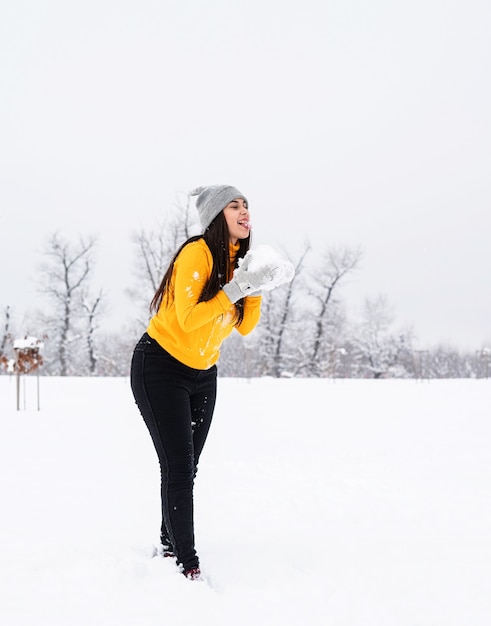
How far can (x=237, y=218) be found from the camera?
100 inches

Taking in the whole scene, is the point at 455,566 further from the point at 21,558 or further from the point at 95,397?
the point at 95,397

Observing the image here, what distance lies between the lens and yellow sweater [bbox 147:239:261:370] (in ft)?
7.47

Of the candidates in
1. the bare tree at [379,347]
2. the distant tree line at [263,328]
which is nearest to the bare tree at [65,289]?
the distant tree line at [263,328]

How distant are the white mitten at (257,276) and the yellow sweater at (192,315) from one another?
0.18ft

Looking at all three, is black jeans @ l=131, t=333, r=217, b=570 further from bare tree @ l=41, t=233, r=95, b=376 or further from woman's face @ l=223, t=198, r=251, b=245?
bare tree @ l=41, t=233, r=95, b=376

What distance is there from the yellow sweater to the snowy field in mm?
958

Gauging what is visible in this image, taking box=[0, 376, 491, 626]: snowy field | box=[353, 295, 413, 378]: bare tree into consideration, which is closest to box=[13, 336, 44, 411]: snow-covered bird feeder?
box=[0, 376, 491, 626]: snowy field

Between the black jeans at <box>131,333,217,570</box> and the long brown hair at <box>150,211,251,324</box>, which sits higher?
the long brown hair at <box>150,211,251,324</box>

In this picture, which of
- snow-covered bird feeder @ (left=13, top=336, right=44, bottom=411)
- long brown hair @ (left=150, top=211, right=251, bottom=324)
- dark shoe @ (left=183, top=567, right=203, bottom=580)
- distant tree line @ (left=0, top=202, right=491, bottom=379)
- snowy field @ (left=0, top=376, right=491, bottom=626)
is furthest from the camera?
distant tree line @ (left=0, top=202, right=491, bottom=379)

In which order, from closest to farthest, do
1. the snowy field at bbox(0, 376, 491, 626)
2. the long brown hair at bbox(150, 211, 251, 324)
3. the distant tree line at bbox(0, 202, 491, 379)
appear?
the snowy field at bbox(0, 376, 491, 626)
the long brown hair at bbox(150, 211, 251, 324)
the distant tree line at bbox(0, 202, 491, 379)

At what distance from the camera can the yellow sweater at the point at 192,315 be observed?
7.47 ft

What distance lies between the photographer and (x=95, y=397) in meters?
11.4

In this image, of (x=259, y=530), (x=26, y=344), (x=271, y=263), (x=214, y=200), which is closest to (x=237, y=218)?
(x=214, y=200)

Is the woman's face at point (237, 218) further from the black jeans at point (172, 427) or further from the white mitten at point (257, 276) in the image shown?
the black jeans at point (172, 427)
